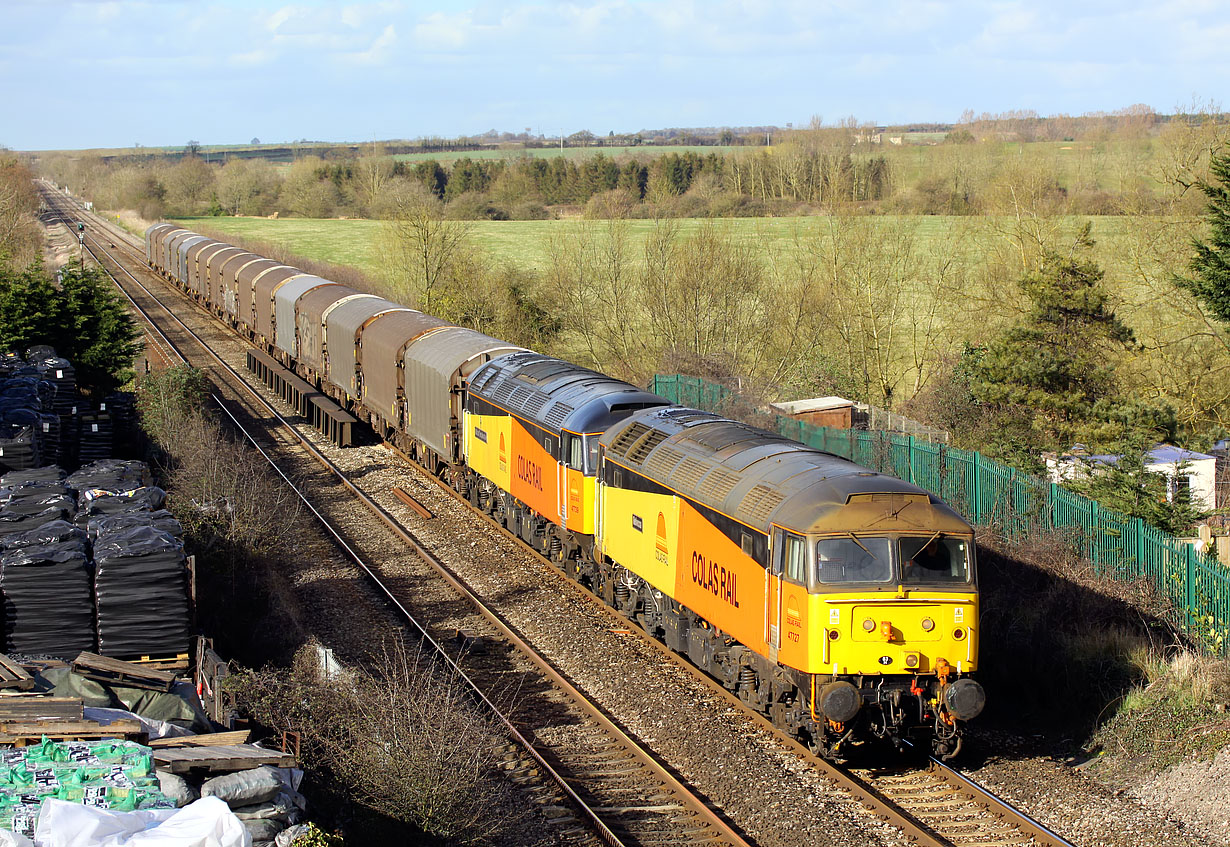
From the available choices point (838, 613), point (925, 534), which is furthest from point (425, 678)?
point (925, 534)

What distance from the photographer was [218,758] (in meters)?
9.16

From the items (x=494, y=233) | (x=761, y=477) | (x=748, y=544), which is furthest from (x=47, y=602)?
(x=494, y=233)

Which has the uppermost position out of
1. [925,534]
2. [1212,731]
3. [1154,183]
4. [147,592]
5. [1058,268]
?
[1154,183]

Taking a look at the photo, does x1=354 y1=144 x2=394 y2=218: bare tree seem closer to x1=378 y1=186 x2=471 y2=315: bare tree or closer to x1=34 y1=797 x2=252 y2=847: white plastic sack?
x1=378 y1=186 x2=471 y2=315: bare tree

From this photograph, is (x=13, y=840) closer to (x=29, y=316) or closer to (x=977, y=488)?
(x=977, y=488)

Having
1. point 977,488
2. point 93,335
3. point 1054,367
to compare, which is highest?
point 93,335

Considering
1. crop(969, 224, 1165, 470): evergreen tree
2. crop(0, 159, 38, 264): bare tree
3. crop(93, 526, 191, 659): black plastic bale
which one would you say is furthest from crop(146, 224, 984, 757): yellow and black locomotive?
crop(0, 159, 38, 264): bare tree

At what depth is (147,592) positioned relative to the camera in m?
13.6

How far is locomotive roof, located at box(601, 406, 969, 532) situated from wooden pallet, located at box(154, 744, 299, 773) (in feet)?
17.8

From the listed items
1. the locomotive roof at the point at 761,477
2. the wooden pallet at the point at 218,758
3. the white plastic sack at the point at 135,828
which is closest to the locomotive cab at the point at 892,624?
the locomotive roof at the point at 761,477

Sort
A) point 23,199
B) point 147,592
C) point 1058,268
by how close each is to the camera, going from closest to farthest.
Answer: point 147,592
point 1058,268
point 23,199

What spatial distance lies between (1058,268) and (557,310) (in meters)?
22.4

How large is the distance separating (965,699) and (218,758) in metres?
7.12

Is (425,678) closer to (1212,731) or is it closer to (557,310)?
(1212,731)
